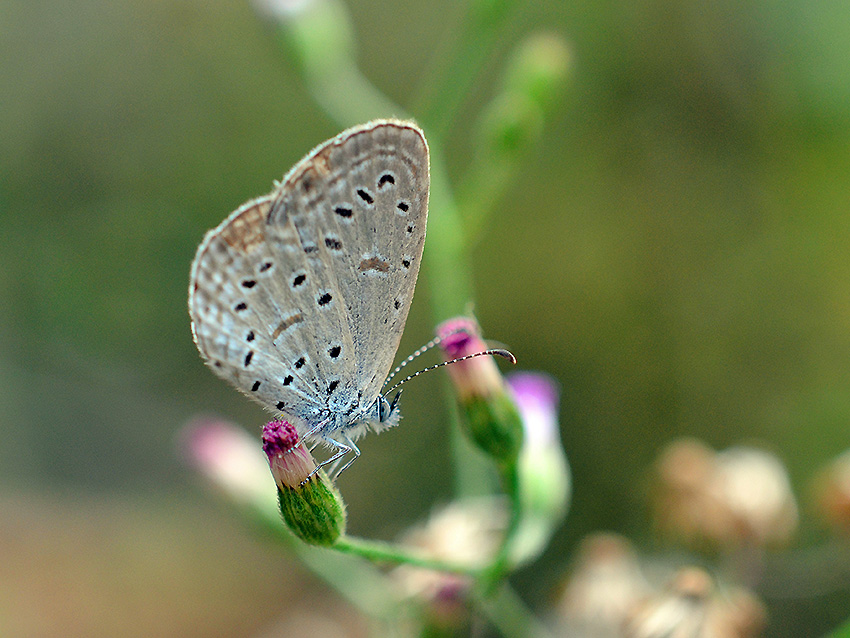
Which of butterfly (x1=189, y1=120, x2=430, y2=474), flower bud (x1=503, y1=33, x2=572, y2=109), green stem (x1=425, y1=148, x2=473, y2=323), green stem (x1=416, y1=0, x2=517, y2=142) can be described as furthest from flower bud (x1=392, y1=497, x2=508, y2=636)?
flower bud (x1=503, y1=33, x2=572, y2=109)

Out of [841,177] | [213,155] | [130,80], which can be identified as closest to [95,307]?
[213,155]

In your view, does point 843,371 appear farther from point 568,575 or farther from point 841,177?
point 568,575

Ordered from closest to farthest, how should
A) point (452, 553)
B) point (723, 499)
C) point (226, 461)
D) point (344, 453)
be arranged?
point (344, 453) < point (452, 553) < point (723, 499) < point (226, 461)

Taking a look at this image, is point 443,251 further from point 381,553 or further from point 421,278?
point 421,278

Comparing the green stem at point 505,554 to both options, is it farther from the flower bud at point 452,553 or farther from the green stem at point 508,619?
the green stem at point 508,619

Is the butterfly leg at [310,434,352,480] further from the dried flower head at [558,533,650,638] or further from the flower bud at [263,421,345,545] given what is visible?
the dried flower head at [558,533,650,638]

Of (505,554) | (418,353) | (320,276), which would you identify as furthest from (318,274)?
(505,554)
